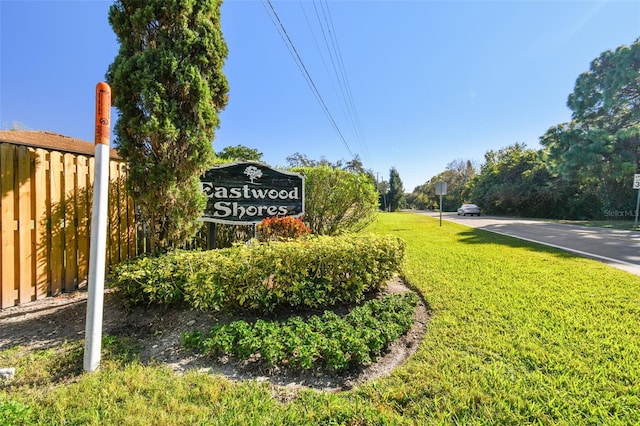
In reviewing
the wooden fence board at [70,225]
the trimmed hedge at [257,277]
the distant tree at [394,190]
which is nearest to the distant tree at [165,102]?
the trimmed hedge at [257,277]

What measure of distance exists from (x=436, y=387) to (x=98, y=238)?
275 centimetres

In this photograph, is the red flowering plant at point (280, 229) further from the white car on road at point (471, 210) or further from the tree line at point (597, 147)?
the white car on road at point (471, 210)

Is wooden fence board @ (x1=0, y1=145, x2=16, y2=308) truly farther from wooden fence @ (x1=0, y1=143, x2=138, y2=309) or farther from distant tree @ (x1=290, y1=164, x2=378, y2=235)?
distant tree @ (x1=290, y1=164, x2=378, y2=235)

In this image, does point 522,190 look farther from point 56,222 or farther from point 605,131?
point 56,222

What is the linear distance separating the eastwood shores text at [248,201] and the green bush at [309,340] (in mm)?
2600

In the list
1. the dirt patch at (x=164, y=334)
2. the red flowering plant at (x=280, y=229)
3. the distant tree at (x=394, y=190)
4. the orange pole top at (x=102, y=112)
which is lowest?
the dirt patch at (x=164, y=334)

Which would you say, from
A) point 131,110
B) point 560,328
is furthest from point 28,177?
point 560,328

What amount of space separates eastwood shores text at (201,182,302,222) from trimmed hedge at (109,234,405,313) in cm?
155

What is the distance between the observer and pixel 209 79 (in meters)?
3.77

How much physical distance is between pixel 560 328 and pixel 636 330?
72cm

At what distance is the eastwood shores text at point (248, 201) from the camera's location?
4.71 m

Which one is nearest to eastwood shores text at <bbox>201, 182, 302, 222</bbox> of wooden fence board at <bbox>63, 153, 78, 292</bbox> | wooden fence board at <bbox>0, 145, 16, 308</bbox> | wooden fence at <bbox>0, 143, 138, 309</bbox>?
wooden fence at <bbox>0, 143, 138, 309</bbox>

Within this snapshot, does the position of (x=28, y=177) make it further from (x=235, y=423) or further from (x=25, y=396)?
(x=235, y=423)

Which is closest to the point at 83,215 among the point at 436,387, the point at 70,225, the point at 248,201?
the point at 70,225
